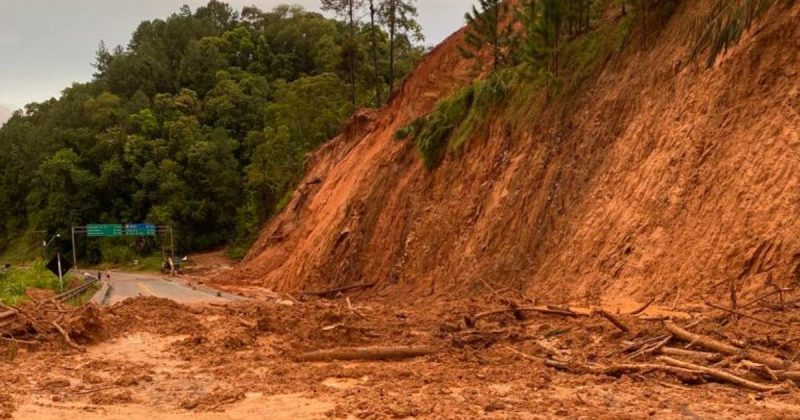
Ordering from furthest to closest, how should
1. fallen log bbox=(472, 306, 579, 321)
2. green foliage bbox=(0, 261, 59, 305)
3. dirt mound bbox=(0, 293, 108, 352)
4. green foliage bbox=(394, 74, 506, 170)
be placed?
green foliage bbox=(0, 261, 59, 305)
green foliage bbox=(394, 74, 506, 170)
dirt mound bbox=(0, 293, 108, 352)
fallen log bbox=(472, 306, 579, 321)

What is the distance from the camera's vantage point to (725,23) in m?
14.6

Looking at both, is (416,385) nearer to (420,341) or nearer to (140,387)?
(420,341)

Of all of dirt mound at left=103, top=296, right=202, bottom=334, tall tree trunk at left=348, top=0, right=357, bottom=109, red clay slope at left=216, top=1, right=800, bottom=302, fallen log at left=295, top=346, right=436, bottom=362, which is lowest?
dirt mound at left=103, top=296, right=202, bottom=334

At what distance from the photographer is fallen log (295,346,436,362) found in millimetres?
10273

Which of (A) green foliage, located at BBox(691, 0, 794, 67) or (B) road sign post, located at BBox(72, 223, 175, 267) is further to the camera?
(B) road sign post, located at BBox(72, 223, 175, 267)

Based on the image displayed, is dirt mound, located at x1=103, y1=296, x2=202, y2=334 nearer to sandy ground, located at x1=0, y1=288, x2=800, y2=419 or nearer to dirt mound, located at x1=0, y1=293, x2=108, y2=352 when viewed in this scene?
sandy ground, located at x1=0, y1=288, x2=800, y2=419

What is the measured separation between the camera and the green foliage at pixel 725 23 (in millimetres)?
13555

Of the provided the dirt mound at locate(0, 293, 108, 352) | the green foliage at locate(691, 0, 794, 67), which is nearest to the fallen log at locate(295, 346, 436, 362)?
the dirt mound at locate(0, 293, 108, 352)

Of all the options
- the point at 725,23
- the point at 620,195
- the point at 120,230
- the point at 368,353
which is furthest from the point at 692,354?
the point at 120,230

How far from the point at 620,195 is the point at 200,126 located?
238 feet

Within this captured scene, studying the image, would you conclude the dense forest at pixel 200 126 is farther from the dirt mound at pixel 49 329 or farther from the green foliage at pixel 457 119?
the dirt mound at pixel 49 329

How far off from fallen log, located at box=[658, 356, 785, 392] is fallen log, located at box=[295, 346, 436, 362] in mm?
3568

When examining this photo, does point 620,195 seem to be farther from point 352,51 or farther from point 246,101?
point 246,101

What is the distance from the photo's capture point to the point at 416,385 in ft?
27.1
